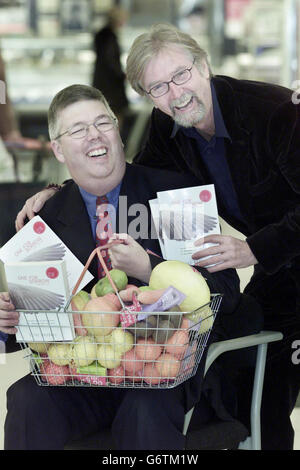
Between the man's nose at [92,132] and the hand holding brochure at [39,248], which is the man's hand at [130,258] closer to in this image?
→ the hand holding brochure at [39,248]

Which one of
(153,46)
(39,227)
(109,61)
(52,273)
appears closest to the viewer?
(52,273)

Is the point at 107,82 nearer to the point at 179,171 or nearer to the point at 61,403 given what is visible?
the point at 179,171

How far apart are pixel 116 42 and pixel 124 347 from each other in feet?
25.8

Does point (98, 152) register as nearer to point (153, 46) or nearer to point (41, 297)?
point (153, 46)

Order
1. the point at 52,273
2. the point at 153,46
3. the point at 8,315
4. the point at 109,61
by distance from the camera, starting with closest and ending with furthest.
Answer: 1. the point at 52,273
2. the point at 8,315
3. the point at 153,46
4. the point at 109,61

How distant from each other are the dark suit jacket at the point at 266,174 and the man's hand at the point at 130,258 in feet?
1.29

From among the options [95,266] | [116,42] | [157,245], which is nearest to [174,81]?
[157,245]

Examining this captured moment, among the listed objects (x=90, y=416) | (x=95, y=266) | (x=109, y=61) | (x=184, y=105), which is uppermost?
(x=184, y=105)

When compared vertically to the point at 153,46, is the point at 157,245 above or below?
below

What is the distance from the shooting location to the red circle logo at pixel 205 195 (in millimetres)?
2232

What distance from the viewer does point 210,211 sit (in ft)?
7.36

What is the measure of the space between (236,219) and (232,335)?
17.7 inches

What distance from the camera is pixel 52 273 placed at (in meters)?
1.81
